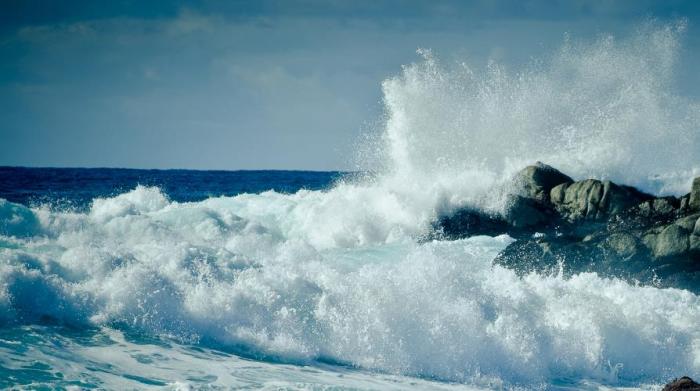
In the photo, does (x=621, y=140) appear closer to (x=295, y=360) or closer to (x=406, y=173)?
(x=406, y=173)

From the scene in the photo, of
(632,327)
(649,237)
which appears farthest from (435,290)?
(649,237)

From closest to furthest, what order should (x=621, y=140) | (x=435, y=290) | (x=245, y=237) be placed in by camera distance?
(x=435, y=290) → (x=245, y=237) → (x=621, y=140)

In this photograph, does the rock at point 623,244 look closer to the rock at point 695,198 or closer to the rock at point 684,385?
the rock at point 695,198

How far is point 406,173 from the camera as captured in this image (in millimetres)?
19891

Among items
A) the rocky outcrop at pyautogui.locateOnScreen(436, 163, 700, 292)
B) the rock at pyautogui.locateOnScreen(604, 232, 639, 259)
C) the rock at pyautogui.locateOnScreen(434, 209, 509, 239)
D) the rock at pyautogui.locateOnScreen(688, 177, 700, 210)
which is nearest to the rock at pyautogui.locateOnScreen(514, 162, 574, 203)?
the rocky outcrop at pyautogui.locateOnScreen(436, 163, 700, 292)

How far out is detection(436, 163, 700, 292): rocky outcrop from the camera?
1303 centimetres

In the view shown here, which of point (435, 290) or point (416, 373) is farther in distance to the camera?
point (435, 290)

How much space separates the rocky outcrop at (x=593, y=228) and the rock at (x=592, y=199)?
2 centimetres

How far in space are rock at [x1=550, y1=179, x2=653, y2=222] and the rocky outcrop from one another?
0.02 m

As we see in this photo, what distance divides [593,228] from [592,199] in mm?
859

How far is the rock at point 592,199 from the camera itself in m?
15.7

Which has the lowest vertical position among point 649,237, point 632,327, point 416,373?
point 416,373

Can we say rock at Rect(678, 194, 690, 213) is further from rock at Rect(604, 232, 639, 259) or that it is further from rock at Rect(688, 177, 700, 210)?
rock at Rect(604, 232, 639, 259)

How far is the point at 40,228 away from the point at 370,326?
8.86m
